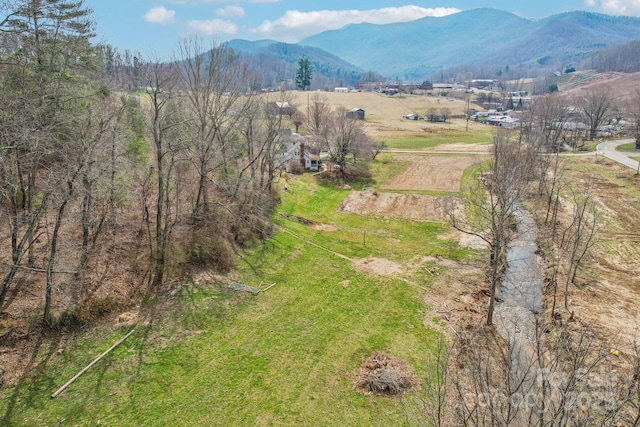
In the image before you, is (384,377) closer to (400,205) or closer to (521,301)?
(521,301)

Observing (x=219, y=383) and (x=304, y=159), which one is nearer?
(x=219, y=383)

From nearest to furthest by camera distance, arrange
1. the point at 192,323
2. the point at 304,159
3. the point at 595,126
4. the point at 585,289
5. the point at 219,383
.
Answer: the point at 219,383, the point at 192,323, the point at 585,289, the point at 304,159, the point at 595,126

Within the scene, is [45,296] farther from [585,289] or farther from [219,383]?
[585,289]

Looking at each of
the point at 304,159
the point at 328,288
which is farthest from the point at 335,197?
the point at 328,288

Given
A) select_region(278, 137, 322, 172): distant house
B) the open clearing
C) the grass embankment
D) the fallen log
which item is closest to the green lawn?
the open clearing

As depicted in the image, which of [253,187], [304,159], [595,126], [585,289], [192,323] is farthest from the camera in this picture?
[595,126]

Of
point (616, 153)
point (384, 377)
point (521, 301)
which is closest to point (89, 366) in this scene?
point (384, 377)

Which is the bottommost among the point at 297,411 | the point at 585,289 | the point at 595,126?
the point at 297,411

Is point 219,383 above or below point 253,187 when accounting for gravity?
below
